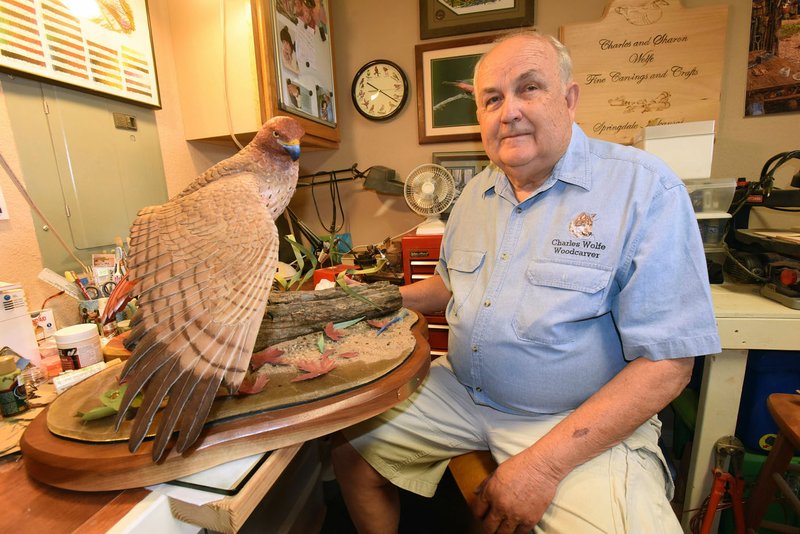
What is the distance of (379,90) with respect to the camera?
2.10 metres

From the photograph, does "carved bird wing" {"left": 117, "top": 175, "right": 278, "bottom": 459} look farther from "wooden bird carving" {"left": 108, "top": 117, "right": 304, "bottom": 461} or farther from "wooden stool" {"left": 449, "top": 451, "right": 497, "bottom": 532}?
"wooden stool" {"left": 449, "top": 451, "right": 497, "bottom": 532}

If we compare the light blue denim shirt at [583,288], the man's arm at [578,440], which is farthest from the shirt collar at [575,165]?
the man's arm at [578,440]

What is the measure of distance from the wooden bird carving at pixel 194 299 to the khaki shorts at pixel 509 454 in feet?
1.98

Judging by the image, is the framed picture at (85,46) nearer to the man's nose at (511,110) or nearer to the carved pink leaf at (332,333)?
the carved pink leaf at (332,333)

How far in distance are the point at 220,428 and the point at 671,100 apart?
2243mm

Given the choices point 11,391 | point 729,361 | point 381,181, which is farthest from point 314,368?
point 381,181

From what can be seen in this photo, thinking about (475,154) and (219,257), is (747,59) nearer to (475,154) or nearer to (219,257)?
(475,154)

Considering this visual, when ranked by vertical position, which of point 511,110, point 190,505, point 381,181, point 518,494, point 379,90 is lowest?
point 518,494

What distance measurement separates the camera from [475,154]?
6.47 ft

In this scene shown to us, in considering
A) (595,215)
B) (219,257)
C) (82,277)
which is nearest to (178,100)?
(82,277)

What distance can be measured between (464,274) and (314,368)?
0.51 meters

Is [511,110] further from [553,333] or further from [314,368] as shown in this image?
[314,368]

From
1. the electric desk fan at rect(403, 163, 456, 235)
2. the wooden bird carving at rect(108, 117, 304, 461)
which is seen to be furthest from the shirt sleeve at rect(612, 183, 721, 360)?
the electric desk fan at rect(403, 163, 456, 235)

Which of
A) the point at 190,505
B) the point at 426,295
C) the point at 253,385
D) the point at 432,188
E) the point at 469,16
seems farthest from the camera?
the point at 469,16
